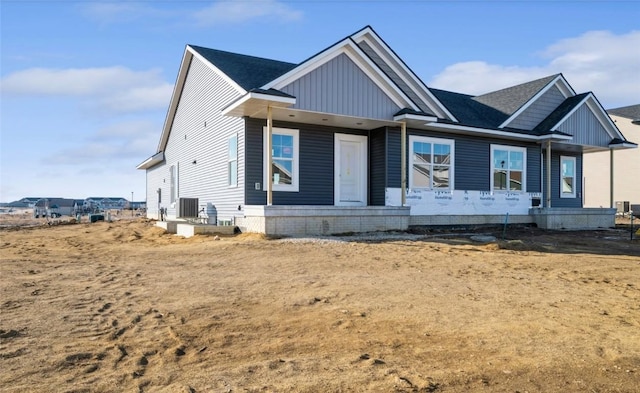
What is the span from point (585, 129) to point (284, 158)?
1385 centimetres

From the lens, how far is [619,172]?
111 feet

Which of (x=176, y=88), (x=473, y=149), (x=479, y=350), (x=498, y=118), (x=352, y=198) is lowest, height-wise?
(x=479, y=350)

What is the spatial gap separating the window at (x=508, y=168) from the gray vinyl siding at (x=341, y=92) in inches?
242

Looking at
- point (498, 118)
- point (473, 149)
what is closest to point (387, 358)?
point (473, 149)

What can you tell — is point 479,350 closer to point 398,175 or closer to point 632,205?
point 398,175

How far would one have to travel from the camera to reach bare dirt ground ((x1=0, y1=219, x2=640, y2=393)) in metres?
3.96

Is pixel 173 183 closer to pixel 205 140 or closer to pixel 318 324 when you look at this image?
pixel 205 140

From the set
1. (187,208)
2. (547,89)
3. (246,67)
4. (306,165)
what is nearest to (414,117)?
(306,165)

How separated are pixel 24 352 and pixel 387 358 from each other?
3253mm

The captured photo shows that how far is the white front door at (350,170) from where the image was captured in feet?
54.7

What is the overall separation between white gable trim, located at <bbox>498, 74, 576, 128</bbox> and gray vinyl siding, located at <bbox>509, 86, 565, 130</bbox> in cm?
13

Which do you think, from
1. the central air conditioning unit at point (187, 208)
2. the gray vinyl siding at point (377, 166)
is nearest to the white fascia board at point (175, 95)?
the central air conditioning unit at point (187, 208)

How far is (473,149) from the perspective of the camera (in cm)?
1905

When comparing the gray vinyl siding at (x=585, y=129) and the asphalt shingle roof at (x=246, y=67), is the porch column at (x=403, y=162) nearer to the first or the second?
the asphalt shingle roof at (x=246, y=67)
